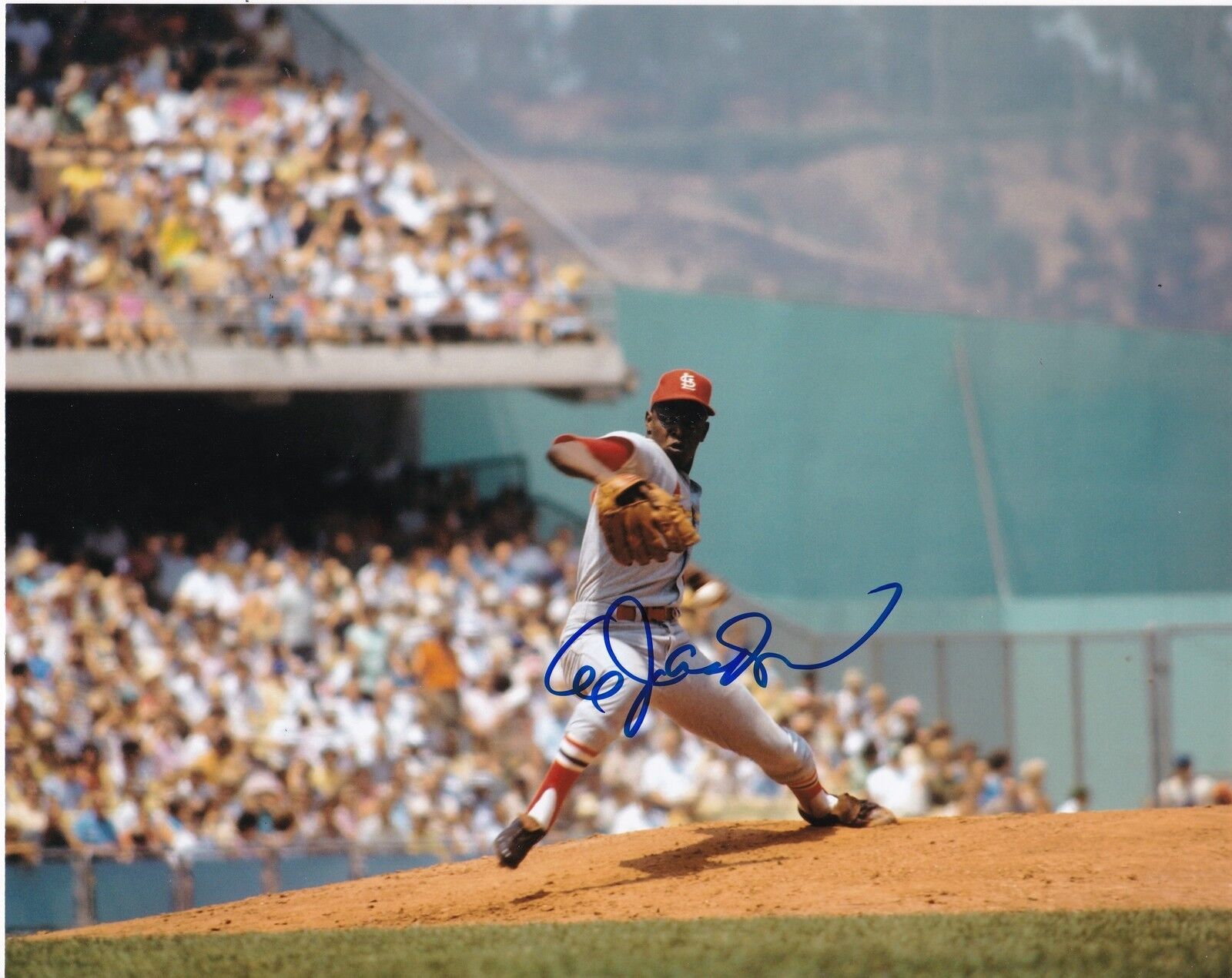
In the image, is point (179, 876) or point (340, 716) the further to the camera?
point (340, 716)

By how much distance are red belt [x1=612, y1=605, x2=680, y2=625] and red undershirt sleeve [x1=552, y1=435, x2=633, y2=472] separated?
51 centimetres

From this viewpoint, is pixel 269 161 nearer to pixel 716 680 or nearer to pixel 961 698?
pixel 961 698

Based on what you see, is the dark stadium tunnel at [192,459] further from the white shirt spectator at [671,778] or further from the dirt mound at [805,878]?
the dirt mound at [805,878]

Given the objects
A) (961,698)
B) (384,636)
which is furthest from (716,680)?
(961,698)

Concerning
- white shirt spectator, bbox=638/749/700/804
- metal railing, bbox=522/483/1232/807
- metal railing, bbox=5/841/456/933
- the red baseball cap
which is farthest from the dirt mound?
metal railing, bbox=522/483/1232/807

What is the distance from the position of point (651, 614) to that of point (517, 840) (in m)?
0.81

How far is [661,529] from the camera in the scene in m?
4.62

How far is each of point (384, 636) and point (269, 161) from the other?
4648 millimetres

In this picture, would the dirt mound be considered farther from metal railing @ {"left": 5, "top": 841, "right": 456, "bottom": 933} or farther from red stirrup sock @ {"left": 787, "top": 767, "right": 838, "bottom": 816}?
metal railing @ {"left": 5, "top": 841, "right": 456, "bottom": 933}

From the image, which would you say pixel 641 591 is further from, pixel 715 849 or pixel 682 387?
pixel 715 849

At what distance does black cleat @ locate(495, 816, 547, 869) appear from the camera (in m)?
4.68

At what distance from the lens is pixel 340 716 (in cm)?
1026

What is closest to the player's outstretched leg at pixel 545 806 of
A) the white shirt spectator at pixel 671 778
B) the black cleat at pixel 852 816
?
the black cleat at pixel 852 816
